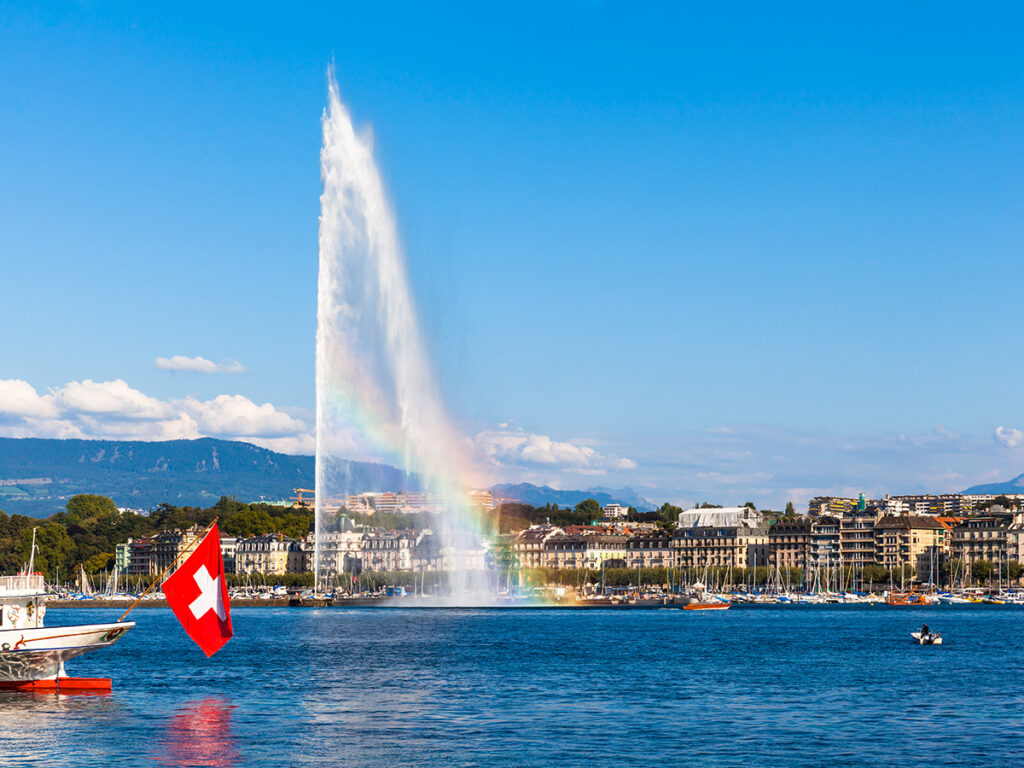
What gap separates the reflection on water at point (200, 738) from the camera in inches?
1203

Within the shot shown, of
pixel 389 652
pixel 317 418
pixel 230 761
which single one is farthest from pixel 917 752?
pixel 317 418

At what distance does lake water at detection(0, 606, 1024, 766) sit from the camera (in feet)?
103

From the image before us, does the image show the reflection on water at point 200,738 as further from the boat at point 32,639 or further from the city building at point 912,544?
the city building at point 912,544

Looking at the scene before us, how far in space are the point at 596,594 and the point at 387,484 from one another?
89461mm

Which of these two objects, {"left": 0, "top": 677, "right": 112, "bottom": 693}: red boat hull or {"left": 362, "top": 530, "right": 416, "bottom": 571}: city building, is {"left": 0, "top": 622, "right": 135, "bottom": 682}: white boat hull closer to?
{"left": 0, "top": 677, "right": 112, "bottom": 693}: red boat hull

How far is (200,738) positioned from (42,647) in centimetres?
946

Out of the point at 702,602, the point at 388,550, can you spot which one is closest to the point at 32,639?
the point at 388,550

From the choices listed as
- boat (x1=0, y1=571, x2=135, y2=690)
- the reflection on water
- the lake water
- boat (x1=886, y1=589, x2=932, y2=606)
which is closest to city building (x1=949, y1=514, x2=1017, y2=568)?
boat (x1=886, y1=589, x2=932, y2=606)

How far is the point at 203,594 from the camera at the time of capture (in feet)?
129

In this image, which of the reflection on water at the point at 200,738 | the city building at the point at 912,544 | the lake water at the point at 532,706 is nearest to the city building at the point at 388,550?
the lake water at the point at 532,706

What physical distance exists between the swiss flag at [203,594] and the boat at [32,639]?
305 centimetres

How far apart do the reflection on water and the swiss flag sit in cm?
172

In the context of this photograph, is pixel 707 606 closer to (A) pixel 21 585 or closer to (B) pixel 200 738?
(A) pixel 21 585

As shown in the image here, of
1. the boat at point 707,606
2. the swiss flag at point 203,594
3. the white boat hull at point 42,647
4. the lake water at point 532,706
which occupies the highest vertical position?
the swiss flag at point 203,594
